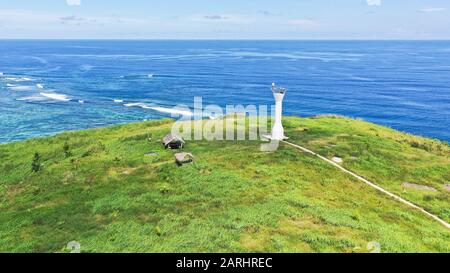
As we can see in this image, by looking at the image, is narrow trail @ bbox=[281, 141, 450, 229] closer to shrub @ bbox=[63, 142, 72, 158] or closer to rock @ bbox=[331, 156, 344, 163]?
rock @ bbox=[331, 156, 344, 163]

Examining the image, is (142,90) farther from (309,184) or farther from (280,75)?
(309,184)

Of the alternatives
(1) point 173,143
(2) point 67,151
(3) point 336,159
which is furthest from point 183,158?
(2) point 67,151

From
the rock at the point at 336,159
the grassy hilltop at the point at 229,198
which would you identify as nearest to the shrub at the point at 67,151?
the grassy hilltop at the point at 229,198

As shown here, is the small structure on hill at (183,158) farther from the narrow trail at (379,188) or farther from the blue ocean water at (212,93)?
the blue ocean water at (212,93)

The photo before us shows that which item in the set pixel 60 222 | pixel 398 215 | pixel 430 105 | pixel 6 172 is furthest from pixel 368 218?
pixel 430 105

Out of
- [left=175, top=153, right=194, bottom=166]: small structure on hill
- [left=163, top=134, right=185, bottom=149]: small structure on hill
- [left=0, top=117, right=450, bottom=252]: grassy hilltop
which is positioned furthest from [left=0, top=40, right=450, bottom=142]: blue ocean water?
[left=175, top=153, right=194, bottom=166]: small structure on hill

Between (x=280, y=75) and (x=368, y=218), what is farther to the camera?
(x=280, y=75)
